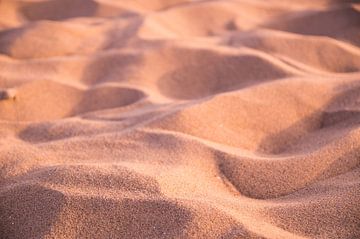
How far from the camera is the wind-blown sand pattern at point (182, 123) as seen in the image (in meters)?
0.88

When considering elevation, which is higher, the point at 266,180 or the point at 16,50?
the point at 16,50

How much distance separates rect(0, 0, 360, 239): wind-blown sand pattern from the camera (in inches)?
34.6

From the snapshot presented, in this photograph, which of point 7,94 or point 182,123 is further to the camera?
point 7,94

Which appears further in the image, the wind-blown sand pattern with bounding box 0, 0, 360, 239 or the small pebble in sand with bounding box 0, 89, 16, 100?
the small pebble in sand with bounding box 0, 89, 16, 100

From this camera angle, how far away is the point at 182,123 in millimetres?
1287

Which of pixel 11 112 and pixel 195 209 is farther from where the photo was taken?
pixel 11 112

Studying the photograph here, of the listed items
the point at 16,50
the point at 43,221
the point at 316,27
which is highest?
the point at 316,27

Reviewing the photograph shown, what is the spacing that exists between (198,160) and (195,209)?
0.27 m

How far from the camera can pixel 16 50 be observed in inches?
74.1

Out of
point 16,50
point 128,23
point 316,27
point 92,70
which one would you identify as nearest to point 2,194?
point 92,70

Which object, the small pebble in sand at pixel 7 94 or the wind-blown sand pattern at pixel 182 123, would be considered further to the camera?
the small pebble in sand at pixel 7 94

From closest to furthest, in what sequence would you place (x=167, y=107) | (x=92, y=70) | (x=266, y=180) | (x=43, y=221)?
(x=43, y=221)
(x=266, y=180)
(x=167, y=107)
(x=92, y=70)

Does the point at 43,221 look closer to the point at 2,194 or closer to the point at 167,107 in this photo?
the point at 2,194

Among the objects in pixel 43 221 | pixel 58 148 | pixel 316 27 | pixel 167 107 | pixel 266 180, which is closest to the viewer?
pixel 43 221
